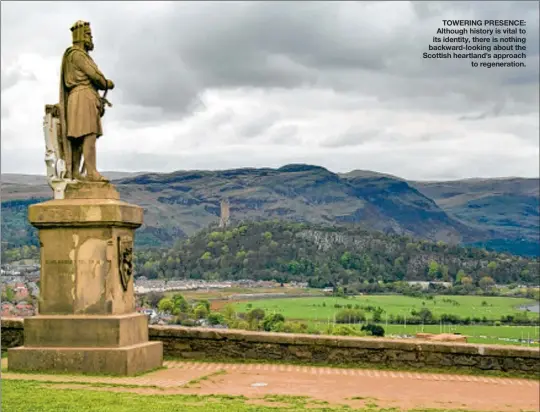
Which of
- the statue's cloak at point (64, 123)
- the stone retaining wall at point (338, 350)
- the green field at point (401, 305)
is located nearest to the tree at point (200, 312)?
the green field at point (401, 305)

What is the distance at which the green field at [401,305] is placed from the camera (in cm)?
7781

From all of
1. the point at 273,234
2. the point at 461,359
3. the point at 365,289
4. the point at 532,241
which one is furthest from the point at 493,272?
the point at 461,359

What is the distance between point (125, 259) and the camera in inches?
451

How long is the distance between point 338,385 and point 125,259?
124 inches

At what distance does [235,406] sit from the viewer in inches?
346

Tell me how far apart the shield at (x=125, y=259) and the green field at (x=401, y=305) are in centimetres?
5857

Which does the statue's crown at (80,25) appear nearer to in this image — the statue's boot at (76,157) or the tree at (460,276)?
the statue's boot at (76,157)

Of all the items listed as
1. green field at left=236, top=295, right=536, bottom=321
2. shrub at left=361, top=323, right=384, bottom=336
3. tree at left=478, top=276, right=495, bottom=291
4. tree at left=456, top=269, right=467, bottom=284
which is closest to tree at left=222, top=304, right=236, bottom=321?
shrub at left=361, top=323, right=384, bottom=336

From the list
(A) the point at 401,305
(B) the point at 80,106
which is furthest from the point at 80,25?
(A) the point at 401,305

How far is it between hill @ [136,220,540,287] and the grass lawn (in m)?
97.1

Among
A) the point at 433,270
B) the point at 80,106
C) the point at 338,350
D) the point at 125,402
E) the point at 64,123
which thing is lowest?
the point at 433,270

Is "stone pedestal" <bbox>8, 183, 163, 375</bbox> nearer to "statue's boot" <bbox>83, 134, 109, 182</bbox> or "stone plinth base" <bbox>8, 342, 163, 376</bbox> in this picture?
"stone plinth base" <bbox>8, 342, 163, 376</bbox>

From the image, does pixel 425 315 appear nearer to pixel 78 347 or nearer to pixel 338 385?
pixel 338 385

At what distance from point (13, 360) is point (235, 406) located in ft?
12.4
